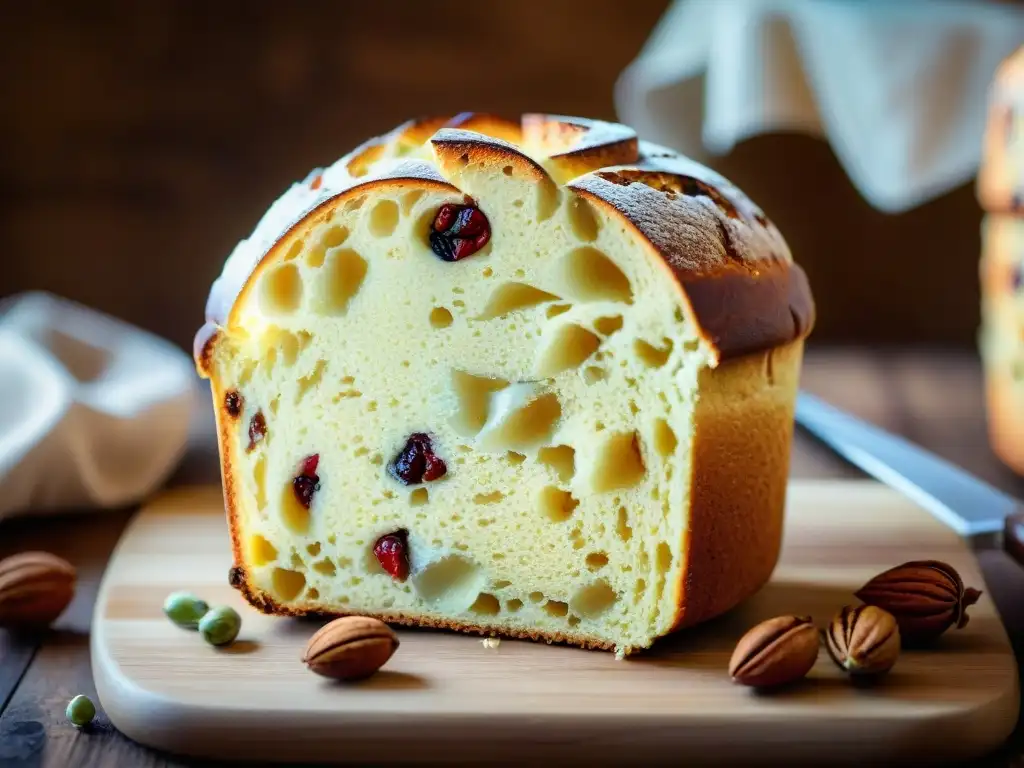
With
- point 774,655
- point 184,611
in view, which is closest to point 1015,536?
point 774,655

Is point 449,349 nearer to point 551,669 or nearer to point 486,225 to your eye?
point 486,225

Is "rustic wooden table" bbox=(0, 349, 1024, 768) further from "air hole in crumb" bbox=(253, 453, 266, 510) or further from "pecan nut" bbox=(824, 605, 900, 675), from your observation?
"air hole in crumb" bbox=(253, 453, 266, 510)

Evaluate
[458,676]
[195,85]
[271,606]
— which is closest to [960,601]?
[458,676]

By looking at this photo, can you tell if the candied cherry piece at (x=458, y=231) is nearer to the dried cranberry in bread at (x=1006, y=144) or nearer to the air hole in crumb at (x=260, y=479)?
the air hole in crumb at (x=260, y=479)

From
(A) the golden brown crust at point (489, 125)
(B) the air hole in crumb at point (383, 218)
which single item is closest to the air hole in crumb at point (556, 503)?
(B) the air hole in crumb at point (383, 218)

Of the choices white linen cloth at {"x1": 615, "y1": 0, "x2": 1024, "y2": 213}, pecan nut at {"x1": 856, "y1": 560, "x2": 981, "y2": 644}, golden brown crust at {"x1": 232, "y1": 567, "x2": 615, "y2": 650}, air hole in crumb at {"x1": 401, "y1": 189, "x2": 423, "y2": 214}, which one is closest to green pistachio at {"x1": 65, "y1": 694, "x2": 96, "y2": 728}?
golden brown crust at {"x1": 232, "y1": 567, "x2": 615, "y2": 650}

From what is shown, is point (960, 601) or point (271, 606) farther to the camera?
point (271, 606)
